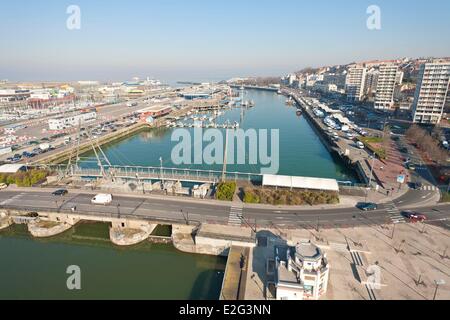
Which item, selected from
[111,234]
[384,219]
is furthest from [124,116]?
[384,219]

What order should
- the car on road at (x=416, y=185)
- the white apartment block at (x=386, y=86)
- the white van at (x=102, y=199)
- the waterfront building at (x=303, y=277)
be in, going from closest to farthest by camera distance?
the waterfront building at (x=303, y=277) < the white van at (x=102, y=199) < the car on road at (x=416, y=185) < the white apartment block at (x=386, y=86)

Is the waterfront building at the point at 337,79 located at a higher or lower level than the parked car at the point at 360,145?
higher

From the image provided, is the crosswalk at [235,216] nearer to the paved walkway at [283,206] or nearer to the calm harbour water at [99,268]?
the paved walkway at [283,206]

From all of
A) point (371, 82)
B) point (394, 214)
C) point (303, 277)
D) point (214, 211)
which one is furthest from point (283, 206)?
point (371, 82)

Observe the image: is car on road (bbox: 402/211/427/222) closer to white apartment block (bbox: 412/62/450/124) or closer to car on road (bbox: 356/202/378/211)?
car on road (bbox: 356/202/378/211)

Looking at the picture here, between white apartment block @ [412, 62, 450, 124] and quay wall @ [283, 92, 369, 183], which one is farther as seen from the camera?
white apartment block @ [412, 62, 450, 124]

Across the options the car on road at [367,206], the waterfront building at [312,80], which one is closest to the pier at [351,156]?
the car on road at [367,206]

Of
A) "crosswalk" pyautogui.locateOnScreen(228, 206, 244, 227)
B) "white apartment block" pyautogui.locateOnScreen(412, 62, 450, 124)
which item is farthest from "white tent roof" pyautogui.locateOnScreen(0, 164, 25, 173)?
"white apartment block" pyautogui.locateOnScreen(412, 62, 450, 124)
